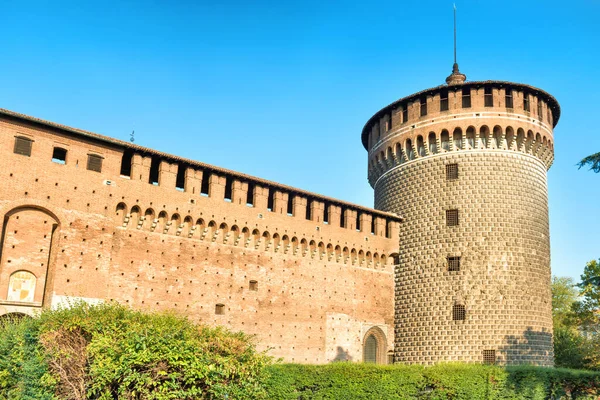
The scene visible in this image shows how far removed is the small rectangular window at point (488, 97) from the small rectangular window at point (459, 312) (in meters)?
9.04

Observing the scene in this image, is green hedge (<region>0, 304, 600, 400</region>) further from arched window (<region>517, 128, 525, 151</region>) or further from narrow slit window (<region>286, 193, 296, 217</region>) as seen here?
arched window (<region>517, 128, 525, 151</region>)

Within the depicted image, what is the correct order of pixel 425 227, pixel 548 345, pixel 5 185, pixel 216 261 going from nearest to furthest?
pixel 5 185 → pixel 216 261 → pixel 548 345 → pixel 425 227

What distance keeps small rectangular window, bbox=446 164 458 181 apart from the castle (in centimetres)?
5

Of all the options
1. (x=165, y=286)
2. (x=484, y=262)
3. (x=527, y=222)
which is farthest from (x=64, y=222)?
(x=527, y=222)

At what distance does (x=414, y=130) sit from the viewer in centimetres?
2655

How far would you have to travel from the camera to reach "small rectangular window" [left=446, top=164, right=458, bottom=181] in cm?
2556

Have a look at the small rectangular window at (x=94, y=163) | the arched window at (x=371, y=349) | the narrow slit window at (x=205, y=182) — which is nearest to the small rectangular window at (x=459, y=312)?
the arched window at (x=371, y=349)

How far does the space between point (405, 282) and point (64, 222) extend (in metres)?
15.1

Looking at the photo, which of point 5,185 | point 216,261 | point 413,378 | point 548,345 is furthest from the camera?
point 548,345

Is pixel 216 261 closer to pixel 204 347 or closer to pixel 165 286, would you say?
pixel 165 286

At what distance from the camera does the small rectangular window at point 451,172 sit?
25562 millimetres

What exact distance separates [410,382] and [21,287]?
1258 cm

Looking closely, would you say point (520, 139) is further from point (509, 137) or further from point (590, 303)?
point (590, 303)

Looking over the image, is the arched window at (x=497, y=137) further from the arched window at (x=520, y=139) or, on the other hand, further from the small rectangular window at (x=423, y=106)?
the small rectangular window at (x=423, y=106)
